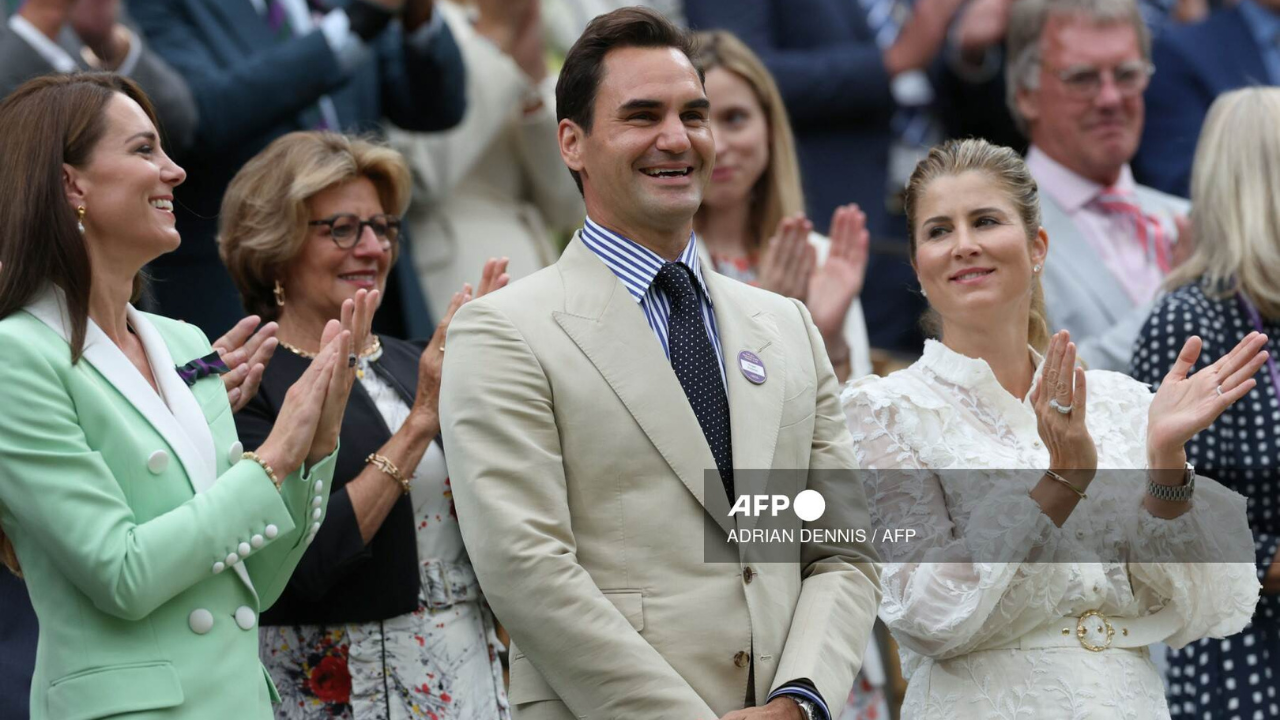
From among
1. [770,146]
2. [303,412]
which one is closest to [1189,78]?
[770,146]

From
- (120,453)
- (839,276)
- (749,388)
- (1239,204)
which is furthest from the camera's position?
(839,276)

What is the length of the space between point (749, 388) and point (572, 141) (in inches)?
27.2

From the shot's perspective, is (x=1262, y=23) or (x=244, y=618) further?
(x=1262, y=23)

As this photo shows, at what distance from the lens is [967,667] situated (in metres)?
3.92

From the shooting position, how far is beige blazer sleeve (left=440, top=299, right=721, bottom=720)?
3230 millimetres

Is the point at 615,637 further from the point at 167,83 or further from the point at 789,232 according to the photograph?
the point at 167,83

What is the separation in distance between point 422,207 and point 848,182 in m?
1.95

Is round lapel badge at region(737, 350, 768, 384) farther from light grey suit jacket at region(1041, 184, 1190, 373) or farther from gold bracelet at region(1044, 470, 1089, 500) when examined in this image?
light grey suit jacket at region(1041, 184, 1190, 373)

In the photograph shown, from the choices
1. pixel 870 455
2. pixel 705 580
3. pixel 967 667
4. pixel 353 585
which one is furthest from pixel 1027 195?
pixel 353 585

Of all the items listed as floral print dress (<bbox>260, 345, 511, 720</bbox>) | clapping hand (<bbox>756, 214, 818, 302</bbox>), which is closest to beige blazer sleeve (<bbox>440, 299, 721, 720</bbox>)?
floral print dress (<bbox>260, 345, 511, 720</bbox>)

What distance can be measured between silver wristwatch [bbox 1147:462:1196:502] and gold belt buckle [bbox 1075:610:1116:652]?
0.31 m

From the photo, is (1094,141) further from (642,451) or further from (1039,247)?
(642,451)

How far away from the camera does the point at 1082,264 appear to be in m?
6.19

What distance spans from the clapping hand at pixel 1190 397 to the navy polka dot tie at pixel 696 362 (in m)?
1.03
